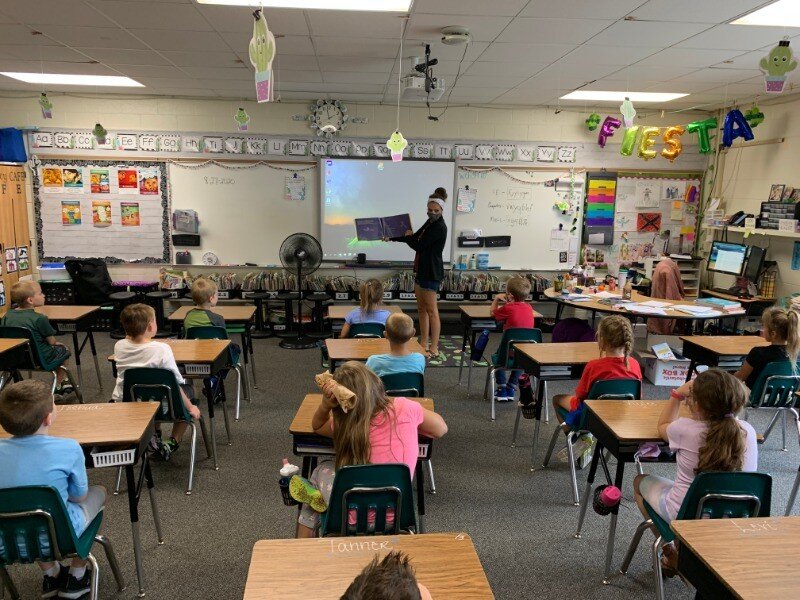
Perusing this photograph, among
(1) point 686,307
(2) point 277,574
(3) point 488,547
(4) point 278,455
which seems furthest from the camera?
(1) point 686,307

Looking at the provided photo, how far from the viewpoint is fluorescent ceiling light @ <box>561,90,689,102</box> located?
6.38 m

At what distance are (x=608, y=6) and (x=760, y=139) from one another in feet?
14.4

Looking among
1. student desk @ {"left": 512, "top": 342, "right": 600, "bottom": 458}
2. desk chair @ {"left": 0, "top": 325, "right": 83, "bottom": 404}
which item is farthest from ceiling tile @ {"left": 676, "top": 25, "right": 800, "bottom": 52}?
desk chair @ {"left": 0, "top": 325, "right": 83, "bottom": 404}

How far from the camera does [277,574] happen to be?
1.44 meters

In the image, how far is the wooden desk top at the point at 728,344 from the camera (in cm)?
398

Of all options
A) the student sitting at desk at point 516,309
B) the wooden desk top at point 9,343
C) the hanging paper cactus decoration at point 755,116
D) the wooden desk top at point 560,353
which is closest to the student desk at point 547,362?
the wooden desk top at point 560,353

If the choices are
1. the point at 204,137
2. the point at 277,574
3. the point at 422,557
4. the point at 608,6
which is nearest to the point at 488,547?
the point at 422,557

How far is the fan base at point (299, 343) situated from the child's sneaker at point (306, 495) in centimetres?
445

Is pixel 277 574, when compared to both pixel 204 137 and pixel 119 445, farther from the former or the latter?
pixel 204 137

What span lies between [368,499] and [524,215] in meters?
6.27

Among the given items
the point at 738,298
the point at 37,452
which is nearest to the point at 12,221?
the point at 37,452

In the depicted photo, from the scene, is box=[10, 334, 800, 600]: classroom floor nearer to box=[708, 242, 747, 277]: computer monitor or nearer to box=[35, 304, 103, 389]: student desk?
box=[35, 304, 103, 389]: student desk

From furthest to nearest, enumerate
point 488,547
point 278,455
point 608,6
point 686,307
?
point 686,307, point 278,455, point 608,6, point 488,547

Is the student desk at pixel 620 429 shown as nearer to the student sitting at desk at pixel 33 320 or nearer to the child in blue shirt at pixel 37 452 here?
the child in blue shirt at pixel 37 452
